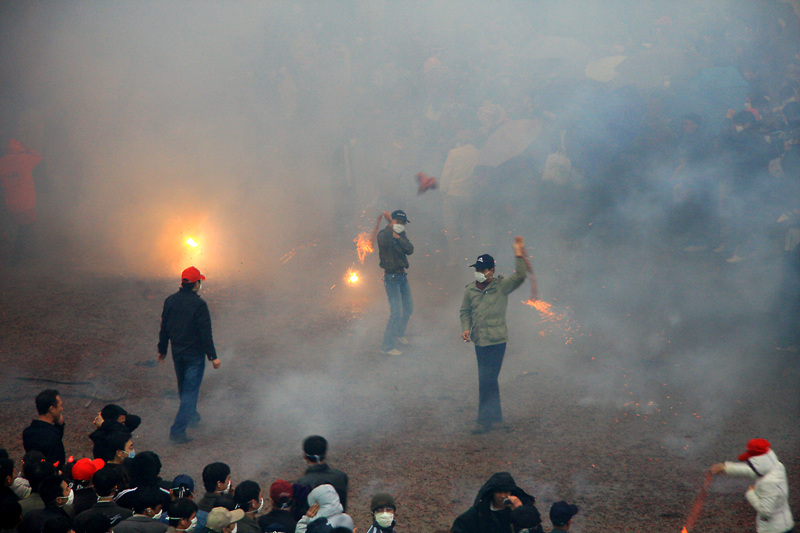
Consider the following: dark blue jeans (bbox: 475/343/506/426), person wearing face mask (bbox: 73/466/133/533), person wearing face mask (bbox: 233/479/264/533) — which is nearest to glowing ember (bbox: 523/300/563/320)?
dark blue jeans (bbox: 475/343/506/426)

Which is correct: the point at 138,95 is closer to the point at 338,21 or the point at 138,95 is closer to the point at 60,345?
the point at 338,21

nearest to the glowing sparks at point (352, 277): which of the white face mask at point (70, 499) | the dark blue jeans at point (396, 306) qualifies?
the dark blue jeans at point (396, 306)

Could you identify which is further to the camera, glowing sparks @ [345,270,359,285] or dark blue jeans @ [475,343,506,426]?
glowing sparks @ [345,270,359,285]

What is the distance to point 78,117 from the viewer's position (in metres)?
17.5

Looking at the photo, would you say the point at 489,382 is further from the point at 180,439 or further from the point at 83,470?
the point at 83,470

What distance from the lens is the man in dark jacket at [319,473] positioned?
3.87 metres

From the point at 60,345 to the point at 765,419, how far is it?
28.2 feet

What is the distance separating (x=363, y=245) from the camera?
1323cm

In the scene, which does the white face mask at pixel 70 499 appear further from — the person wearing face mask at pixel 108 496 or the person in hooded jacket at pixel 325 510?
the person in hooded jacket at pixel 325 510

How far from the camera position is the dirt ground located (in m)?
5.40

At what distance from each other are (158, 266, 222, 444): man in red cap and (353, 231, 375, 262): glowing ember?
20.8 ft

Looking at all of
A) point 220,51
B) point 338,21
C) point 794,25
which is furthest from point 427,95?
point 794,25

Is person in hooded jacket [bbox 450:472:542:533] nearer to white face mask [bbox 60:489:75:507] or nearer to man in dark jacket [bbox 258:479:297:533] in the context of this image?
man in dark jacket [bbox 258:479:297:533]

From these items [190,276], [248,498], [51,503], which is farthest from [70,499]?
[190,276]
